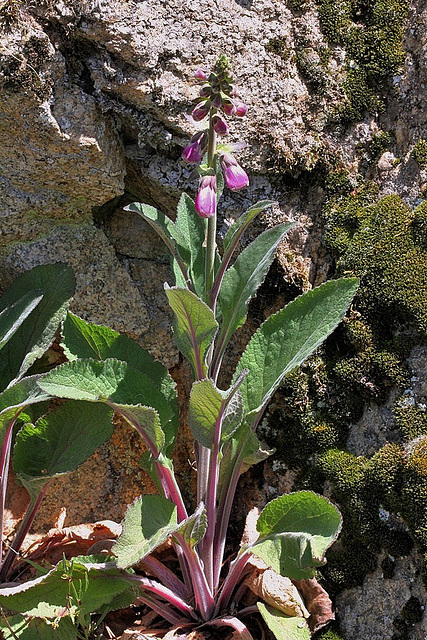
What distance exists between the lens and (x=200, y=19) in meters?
2.51

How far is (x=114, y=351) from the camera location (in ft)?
7.75

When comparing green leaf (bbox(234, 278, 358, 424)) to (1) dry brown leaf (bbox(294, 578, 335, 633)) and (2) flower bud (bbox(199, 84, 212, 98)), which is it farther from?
(2) flower bud (bbox(199, 84, 212, 98))

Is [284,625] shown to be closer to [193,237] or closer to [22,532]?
[22,532]

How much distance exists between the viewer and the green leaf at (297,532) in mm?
1982

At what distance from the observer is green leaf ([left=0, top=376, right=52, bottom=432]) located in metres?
2.10

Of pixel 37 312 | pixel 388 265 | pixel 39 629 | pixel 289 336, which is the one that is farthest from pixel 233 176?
pixel 39 629

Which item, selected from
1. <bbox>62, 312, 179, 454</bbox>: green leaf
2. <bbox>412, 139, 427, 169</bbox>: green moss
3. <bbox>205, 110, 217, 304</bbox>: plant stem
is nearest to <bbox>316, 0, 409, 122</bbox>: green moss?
<bbox>412, 139, 427, 169</bbox>: green moss

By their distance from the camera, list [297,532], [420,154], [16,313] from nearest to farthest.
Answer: [297,532]
[16,313]
[420,154]

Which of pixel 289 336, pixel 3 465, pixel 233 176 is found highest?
pixel 233 176

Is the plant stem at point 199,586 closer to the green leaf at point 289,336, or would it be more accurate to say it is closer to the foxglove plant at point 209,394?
the foxglove plant at point 209,394

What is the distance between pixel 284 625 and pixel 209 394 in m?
0.78

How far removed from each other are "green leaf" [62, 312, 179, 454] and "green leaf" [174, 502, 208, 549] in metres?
0.37

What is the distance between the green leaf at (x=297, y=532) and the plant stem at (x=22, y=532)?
82 centimetres

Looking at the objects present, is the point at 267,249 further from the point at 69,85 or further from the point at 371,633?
the point at 371,633
